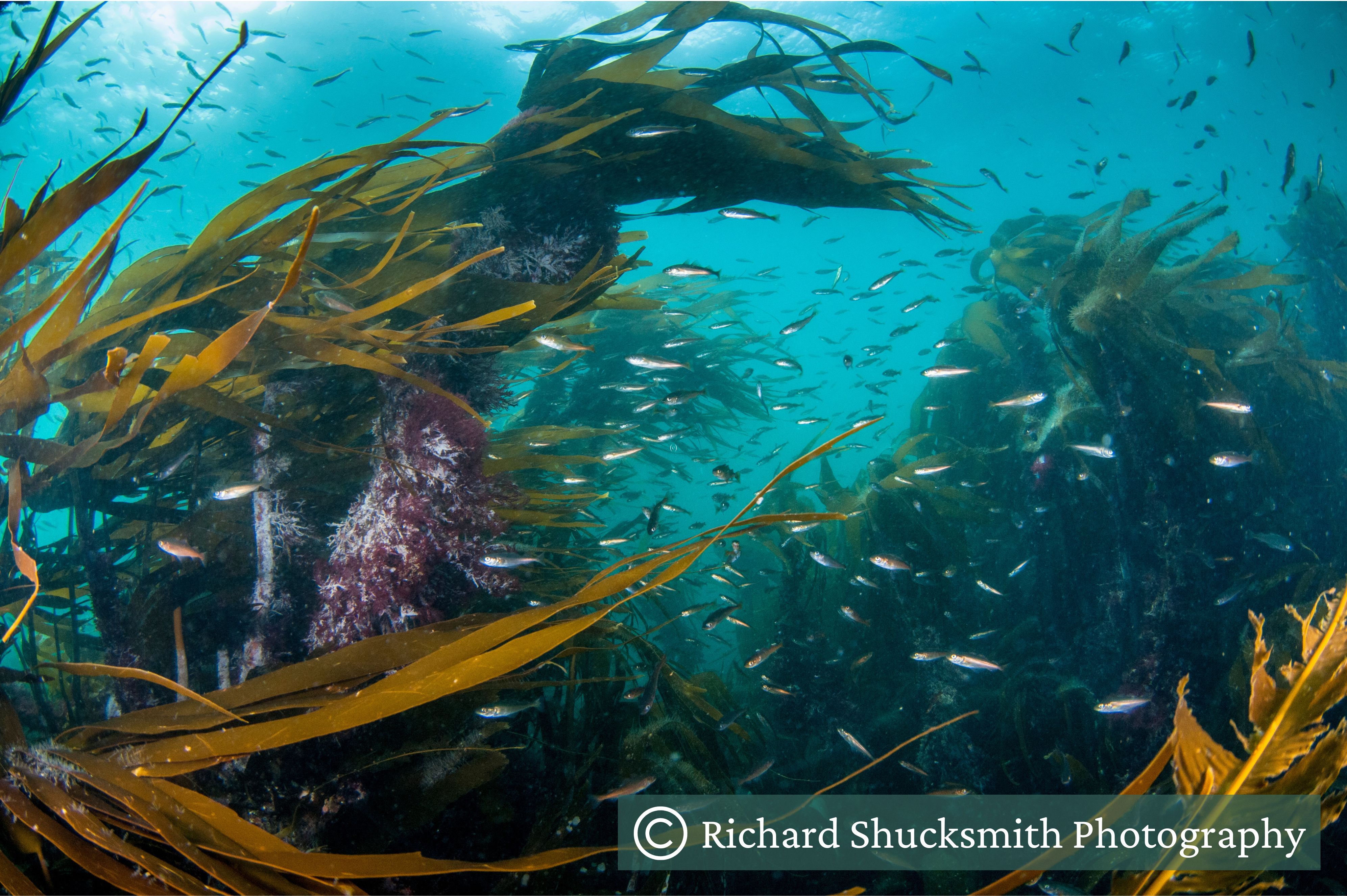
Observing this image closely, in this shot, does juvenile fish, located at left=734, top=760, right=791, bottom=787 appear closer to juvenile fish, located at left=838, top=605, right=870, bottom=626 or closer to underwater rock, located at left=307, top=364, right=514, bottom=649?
juvenile fish, located at left=838, top=605, right=870, bottom=626

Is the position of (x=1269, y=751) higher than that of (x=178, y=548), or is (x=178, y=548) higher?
(x=178, y=548)

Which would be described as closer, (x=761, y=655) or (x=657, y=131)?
(x=657, y=131)

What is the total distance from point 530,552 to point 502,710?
72 centimetres

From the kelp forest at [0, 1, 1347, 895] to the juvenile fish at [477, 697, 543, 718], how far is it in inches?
1.4

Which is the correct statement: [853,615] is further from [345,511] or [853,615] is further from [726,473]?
[345,511]

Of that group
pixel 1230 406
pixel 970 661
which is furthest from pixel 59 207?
pixel 1230 406

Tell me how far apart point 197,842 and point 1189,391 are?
636 centimetres

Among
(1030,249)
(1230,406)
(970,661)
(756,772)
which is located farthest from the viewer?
(1030,249)

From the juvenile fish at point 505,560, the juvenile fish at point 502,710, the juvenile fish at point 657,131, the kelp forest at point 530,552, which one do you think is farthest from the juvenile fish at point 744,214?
the juvenile fish at point 502,710

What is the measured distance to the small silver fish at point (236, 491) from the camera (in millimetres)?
2012

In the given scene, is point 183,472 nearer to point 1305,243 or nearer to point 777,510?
point 777,510

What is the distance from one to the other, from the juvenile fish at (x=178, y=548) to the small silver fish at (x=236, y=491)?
0.21m

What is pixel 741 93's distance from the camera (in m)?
29.4

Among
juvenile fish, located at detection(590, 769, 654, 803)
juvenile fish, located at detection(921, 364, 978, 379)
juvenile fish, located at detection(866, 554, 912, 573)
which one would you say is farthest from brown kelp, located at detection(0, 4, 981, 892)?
juvenile fish, located at detection(921, 364, 978, 379)
